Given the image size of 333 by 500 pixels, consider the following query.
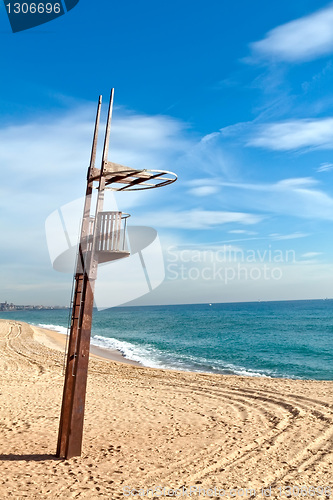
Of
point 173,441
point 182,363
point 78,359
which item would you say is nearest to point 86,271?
point 78,359

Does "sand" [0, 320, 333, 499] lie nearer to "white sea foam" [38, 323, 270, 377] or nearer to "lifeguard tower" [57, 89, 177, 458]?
"lifeguard tower" [57, 89, 177, 458]

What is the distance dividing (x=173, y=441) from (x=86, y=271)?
4.05 metres

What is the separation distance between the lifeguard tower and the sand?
2.09ft

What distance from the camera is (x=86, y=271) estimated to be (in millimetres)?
7426

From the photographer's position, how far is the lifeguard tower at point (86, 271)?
730cm

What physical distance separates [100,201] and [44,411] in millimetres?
6413

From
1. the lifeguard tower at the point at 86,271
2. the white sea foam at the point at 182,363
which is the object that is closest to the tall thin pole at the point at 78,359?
the lifeguard tower at the point at 86,271

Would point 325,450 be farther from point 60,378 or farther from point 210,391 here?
point 60,378

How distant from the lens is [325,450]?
8.09 meters

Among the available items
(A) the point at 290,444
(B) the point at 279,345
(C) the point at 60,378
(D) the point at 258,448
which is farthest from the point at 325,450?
(B) the point at 279,345

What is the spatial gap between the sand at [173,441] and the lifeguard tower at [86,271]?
64cm

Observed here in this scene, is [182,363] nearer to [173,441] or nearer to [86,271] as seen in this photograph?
[173,441]

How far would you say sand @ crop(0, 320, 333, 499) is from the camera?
6.51 metres

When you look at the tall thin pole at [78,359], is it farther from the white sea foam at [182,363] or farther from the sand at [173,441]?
the white sea foam at [182,363]
